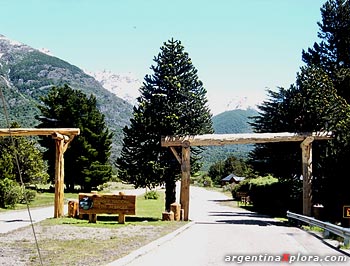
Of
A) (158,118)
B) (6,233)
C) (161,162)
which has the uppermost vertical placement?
(158,118)

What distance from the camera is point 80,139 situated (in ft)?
170

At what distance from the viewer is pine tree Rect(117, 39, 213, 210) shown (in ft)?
80.4

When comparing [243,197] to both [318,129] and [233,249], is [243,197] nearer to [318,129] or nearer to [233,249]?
[318,129]

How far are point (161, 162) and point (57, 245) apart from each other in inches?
475

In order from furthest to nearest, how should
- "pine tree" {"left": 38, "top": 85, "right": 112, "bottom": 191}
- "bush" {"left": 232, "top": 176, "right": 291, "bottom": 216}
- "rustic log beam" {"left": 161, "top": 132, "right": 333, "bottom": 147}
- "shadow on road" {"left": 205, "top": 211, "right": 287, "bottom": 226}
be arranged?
"pine tree" {"left": 38, "top": 85, "right": 112, "bottom": 191} < "bush" {"left": 232, "top": 176, "right": 291, "bottom": 216} < "shadow on road" {"left": 205, "top": 211, "right": 287, "bottom": 226} < "rustic log beam" {"left": 161, "top": 132, "right": 333, "bottom": 147}

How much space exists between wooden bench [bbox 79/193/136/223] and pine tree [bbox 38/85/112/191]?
30464 millimetres

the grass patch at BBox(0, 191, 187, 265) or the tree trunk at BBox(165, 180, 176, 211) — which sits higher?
the tree trunk at BBox(165, 180, 176, 211)

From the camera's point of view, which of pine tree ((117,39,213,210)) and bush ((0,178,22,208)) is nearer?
pine tree ((117,39,213,210))

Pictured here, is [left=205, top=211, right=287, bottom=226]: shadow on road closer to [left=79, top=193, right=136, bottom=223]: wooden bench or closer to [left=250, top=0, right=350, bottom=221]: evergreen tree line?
[left=250, top=0, right=350, bottom=221]: evergreen tree line

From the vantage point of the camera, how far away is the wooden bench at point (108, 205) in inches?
810

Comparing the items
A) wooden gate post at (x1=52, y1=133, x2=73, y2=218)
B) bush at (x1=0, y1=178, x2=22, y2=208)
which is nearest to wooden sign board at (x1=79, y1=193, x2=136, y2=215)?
wooden gate post at (x1=52, y1=133, x2=73, y2=218)

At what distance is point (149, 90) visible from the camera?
25469 mm

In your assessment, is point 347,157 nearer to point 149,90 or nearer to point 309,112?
point 309,112

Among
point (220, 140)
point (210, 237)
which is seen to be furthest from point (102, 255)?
point (220, 140)
